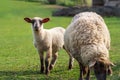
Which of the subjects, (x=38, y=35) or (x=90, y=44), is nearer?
(x=90, y=44)

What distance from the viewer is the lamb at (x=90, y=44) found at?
7648 millimetres

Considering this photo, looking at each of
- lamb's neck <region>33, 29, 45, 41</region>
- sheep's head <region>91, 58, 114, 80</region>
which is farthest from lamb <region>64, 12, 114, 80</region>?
lamb's neck <region>33, 29, 45, 41</region>

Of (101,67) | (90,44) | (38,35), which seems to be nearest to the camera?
(101,67)

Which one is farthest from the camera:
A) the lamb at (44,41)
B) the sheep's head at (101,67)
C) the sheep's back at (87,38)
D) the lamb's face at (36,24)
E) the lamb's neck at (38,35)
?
the lamb's neck at (38,35)

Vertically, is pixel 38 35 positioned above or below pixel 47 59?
above

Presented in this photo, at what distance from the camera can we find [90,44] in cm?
838

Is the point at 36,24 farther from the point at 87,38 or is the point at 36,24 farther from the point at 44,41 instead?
the point at 87,38

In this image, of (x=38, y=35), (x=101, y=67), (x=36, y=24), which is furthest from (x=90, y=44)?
(x=38, y=35)

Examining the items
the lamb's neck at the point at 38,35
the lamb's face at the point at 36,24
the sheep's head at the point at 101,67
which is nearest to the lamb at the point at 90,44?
the sheep's head at the point at 101,67

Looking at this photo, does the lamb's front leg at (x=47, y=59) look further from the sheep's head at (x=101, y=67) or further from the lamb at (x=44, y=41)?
the sheep's head at (x=101, y=67)

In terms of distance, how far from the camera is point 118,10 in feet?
121

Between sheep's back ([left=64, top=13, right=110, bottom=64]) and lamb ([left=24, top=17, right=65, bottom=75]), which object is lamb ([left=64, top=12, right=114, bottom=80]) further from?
lamb ([left=24, top=17, right=65, bottom=75])

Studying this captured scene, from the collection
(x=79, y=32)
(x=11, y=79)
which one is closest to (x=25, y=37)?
(x=11, y=79)

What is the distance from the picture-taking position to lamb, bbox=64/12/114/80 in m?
7.65
